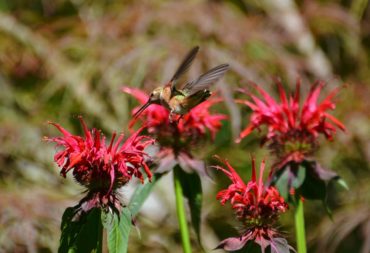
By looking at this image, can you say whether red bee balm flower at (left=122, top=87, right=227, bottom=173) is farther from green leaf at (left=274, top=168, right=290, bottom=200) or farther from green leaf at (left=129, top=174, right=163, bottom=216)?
green leaf at (left=274, top=168, right=290, bottom=200)

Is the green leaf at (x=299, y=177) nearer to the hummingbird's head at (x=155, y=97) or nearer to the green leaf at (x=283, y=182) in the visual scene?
the green leaf at (x=283, y=182)

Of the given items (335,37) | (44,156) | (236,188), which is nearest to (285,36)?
(335,37)

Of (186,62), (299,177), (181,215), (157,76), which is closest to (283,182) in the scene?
(299,177)

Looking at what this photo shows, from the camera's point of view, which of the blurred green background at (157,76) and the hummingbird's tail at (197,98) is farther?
the blurred green background at (157,76)

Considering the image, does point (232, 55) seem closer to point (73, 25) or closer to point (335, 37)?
point (73, 25)

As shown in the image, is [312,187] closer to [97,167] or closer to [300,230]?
[300,230]

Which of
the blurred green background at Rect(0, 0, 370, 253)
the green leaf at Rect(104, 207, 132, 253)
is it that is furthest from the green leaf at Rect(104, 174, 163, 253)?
the blurred green background at Rect(0, 0, 370, 253)

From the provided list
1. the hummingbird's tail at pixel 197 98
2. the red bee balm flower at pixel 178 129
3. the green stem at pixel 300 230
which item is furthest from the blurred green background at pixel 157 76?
the green stem at pixel 300 230
